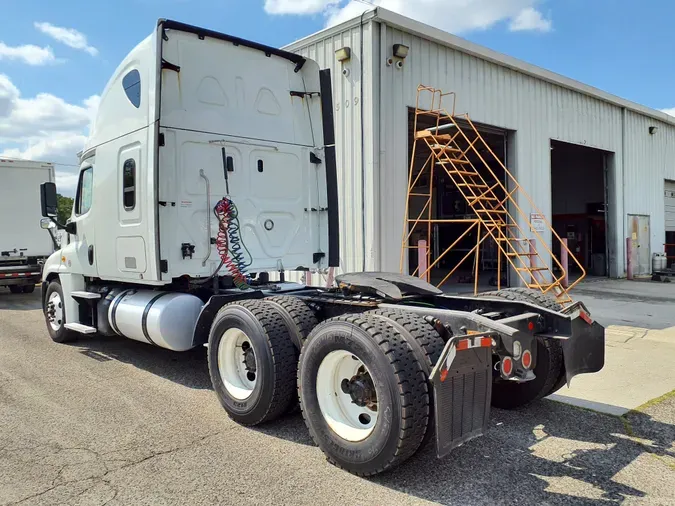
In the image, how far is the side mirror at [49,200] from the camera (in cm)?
736

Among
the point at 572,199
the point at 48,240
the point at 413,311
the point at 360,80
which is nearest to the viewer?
the point at 413,311

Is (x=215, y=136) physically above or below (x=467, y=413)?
above

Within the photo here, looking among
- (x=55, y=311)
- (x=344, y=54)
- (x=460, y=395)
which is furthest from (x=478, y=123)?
(x=460, y=395)

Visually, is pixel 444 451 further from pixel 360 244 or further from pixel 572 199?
pixel 572 199

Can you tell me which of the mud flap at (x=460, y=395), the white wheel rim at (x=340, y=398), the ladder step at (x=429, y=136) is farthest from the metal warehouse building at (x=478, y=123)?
the mud flap at (x=460, y=395)

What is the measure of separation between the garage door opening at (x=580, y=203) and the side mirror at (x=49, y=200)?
66.0 feet

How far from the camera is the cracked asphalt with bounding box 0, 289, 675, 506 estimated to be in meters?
3.38

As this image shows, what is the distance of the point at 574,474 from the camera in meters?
3.64

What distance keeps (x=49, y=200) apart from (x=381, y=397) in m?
5.96

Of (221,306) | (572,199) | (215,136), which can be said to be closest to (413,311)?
(221,306)

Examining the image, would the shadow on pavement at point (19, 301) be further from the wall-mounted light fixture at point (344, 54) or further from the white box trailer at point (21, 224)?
the wall-mounted light fixture at point (344, 54)

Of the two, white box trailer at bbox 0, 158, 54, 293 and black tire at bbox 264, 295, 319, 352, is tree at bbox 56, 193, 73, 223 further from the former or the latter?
black tire at bbox 264, 295, 319, 352

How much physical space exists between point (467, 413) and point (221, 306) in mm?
2777

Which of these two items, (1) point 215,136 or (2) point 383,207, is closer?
(1) point 215,136
